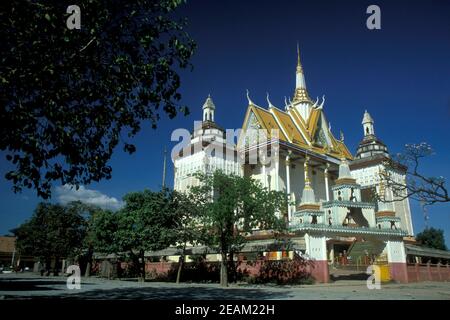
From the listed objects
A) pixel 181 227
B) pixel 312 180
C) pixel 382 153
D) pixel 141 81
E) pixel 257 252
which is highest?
pixel 382 153

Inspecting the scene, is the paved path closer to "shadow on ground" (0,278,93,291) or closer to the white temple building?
"shadow on ground" (0,278,93,291)

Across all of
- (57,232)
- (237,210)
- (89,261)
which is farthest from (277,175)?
(57,232)

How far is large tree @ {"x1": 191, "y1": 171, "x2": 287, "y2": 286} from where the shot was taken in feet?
72.1

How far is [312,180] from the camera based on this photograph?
48.4 meters

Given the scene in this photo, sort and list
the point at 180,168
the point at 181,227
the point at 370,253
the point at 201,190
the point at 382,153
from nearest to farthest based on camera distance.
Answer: the point at 201,190 → the point at 181,227 → the point at 370,253 → the point at 180,168 → the point at 382,153

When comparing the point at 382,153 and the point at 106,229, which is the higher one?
the point at 382,153

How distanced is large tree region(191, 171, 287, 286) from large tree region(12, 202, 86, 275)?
20.7 meters

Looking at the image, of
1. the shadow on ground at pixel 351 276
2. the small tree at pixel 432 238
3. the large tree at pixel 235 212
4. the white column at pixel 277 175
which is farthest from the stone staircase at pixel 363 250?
the small tree at pixel 432 238

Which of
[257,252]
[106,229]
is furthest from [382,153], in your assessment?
[106,229]

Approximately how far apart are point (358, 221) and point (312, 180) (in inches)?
842

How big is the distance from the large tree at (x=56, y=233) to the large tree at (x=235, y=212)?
2066 cm

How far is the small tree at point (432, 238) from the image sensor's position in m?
54.5

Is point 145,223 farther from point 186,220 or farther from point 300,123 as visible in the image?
point 300,123
